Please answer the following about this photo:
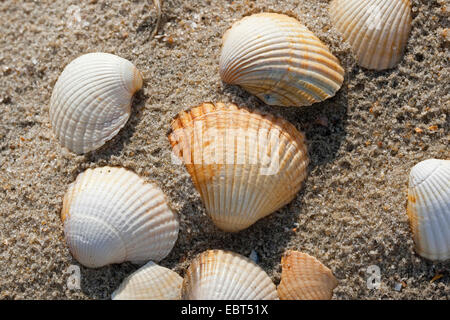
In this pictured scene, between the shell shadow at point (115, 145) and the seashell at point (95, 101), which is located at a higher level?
the seashell at point (95, 101)

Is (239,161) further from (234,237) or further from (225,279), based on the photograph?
(225,279)

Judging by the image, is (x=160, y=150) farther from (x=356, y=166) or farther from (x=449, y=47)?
(x=449, y=47)

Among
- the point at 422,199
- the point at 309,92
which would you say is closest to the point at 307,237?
the point at 422,199

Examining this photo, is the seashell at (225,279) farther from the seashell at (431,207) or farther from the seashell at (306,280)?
the seashell at (431,207)

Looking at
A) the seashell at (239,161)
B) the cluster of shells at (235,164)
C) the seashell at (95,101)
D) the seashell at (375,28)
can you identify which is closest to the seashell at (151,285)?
the cluster of shells at (235,164)

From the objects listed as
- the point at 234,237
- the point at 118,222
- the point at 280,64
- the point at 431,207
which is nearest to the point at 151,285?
the point at 118,222

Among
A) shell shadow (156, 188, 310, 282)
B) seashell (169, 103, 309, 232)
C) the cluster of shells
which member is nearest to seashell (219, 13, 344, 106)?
the cluster of shells
